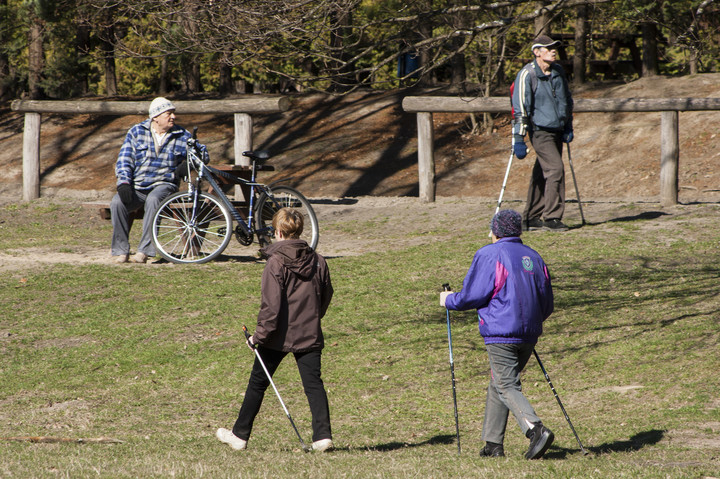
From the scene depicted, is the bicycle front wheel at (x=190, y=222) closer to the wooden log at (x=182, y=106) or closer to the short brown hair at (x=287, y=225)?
the wooden log at (x=182, y=106)

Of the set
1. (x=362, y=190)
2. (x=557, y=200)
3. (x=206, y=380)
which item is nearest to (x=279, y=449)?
(x=206, y=380)

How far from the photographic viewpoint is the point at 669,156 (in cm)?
1209

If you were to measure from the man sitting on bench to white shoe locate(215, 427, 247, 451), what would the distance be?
510 centimetres

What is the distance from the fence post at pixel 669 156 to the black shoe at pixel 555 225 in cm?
214

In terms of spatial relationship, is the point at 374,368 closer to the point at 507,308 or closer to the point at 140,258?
the point at 507,308

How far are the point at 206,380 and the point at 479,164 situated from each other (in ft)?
44.5

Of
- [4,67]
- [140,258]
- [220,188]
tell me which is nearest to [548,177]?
[220,188]

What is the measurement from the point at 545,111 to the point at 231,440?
21.5ft

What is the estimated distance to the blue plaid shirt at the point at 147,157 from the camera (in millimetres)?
Answer: 10000

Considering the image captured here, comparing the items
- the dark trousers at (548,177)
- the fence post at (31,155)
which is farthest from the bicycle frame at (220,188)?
the fence post at (31,155)

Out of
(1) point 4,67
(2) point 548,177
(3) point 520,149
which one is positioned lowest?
(2) point 548,177

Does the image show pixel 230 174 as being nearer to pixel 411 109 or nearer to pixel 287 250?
pixel 411 109

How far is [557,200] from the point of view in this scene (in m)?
10.8

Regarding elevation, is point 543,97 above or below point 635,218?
above
